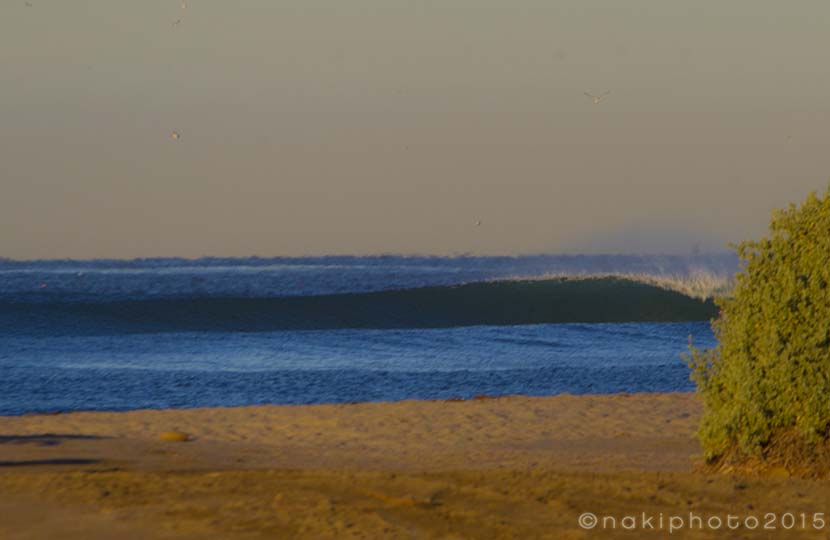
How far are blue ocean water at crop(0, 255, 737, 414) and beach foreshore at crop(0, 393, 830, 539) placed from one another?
4032 millimetres

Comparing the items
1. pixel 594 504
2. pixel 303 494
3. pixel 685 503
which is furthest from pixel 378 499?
pixel 685 503

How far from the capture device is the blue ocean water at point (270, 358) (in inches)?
615

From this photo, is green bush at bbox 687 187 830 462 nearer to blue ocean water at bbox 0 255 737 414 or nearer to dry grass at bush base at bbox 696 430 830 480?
dry grass at bush base at bbox 696 430 830 480

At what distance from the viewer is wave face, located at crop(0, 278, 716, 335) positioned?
1161 inches

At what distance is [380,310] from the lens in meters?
32.4

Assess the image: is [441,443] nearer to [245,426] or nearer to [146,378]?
[245,426]

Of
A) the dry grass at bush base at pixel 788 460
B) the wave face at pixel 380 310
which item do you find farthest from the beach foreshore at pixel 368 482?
the wave face at pixel 380 310

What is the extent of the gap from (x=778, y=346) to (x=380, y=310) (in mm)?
25290

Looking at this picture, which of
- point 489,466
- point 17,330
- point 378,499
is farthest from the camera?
point 17,330

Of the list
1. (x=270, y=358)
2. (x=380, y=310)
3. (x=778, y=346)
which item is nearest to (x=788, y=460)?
(x=778, y=346)

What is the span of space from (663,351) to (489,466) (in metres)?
14.5

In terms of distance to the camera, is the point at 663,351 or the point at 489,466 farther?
the point at 663,351

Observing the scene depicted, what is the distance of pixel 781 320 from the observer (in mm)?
7379

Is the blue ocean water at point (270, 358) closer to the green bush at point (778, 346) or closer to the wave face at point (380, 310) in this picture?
the wave face at point (380, 310)
